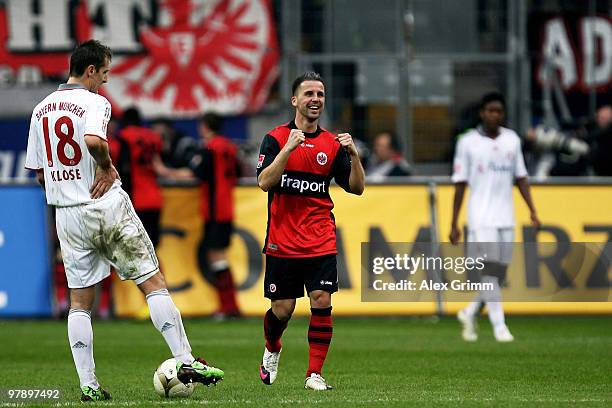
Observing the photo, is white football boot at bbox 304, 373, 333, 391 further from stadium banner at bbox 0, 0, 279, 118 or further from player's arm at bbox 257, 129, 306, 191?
stadium banner at bbox 0, 0, 279, 118

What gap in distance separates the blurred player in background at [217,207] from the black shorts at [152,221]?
21.4 inches

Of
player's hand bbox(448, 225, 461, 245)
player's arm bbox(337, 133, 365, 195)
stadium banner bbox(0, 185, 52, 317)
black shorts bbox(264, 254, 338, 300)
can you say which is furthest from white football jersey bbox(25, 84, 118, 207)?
stadium banner bbox(0, 185, 52, 317)

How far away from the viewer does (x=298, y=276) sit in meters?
9.69

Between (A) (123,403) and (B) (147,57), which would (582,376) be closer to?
(A) (123,403)

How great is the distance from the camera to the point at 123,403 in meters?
8.80

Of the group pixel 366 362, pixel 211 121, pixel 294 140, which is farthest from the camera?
pixel 211 121

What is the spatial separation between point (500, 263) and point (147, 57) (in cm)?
900

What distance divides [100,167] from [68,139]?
0.26 metres

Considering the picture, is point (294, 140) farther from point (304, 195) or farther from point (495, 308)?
point (495, 308)

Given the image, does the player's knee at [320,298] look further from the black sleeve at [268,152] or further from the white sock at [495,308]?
the white sock at [495,308]

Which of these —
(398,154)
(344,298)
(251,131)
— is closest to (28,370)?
(344,298)

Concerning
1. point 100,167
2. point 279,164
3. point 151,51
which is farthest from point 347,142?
point 151,51

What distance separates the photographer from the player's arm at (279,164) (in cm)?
923
